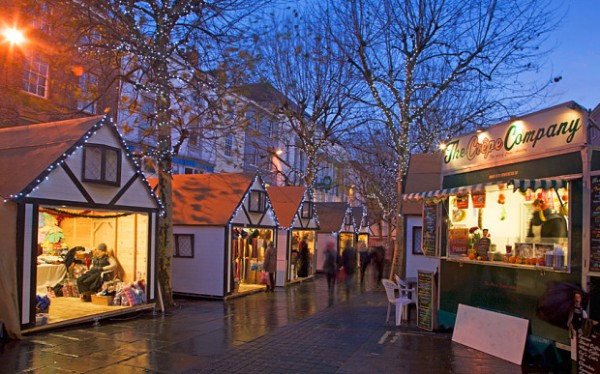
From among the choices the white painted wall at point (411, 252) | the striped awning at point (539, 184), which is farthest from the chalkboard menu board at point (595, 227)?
the white painted wall at point (411, 252)

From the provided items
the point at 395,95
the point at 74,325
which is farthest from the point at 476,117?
the point at 74,325

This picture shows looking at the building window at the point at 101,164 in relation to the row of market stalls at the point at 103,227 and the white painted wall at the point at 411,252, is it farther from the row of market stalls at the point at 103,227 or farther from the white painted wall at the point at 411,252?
the white painted wall at the point at 411,252

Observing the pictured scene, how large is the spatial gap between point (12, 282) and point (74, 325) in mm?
1856

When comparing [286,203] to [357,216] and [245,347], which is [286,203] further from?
[245,347]

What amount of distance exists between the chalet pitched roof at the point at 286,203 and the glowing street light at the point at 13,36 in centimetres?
1037

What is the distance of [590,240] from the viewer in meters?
6.87

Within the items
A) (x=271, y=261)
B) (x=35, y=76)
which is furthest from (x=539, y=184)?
(x=35, y=76)

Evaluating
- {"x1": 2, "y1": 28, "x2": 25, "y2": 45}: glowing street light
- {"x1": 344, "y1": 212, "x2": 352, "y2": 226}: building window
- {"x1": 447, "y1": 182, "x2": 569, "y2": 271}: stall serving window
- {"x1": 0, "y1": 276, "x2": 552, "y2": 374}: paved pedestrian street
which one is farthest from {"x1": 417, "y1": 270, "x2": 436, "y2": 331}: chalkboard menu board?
{"x1": 344, "y1": 212, "x2": 352, "y2": 226}: building window

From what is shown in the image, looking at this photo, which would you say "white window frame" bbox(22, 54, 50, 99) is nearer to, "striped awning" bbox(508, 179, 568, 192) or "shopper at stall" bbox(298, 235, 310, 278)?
"shopper at stall" bbox(298, 235, 310, 278)

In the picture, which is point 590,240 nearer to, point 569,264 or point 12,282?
point 569,264

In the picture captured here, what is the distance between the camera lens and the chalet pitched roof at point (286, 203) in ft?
66.3

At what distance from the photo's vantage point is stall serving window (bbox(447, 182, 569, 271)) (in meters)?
7.64

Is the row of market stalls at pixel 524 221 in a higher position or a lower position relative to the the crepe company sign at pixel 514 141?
lower

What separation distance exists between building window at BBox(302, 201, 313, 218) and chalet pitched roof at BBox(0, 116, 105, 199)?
1243 cm
